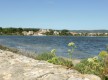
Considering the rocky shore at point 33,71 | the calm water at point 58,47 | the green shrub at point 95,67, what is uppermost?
the rocky shore at point 33,71

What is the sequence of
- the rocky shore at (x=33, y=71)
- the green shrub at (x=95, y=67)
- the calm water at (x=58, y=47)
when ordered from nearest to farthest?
the rocky shore at (x=33, y=71) → the green shrub at (x=95, y=67) → the calm water at (x=58, y=47)

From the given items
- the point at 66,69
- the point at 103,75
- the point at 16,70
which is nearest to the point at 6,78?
the point at 16,70

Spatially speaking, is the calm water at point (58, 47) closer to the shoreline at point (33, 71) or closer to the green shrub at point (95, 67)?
the green shrub at point (95, 67)

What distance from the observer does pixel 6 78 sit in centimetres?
515

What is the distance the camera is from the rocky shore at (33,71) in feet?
15.4

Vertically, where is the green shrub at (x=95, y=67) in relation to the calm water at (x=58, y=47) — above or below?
above

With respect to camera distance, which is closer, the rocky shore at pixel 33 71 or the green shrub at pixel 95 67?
the rocky shore at pixel 33 71

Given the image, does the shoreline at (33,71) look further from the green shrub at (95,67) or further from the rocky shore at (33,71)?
the green shrub at (95,67)

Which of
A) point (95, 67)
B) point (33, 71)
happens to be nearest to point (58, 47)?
point (95, 67)

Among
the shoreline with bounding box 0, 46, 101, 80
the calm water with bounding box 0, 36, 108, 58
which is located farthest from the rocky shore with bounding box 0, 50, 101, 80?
the calm water with bounding box 0, 36, 108, 58

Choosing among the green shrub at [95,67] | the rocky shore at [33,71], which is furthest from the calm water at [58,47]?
the rocky shore at [33,71]

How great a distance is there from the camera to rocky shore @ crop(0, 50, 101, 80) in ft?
15.4

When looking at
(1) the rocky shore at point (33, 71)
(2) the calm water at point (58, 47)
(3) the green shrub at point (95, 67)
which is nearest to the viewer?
(1) the rocky shore at point (33, 71)

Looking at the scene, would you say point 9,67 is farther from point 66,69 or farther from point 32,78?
point 66,69
